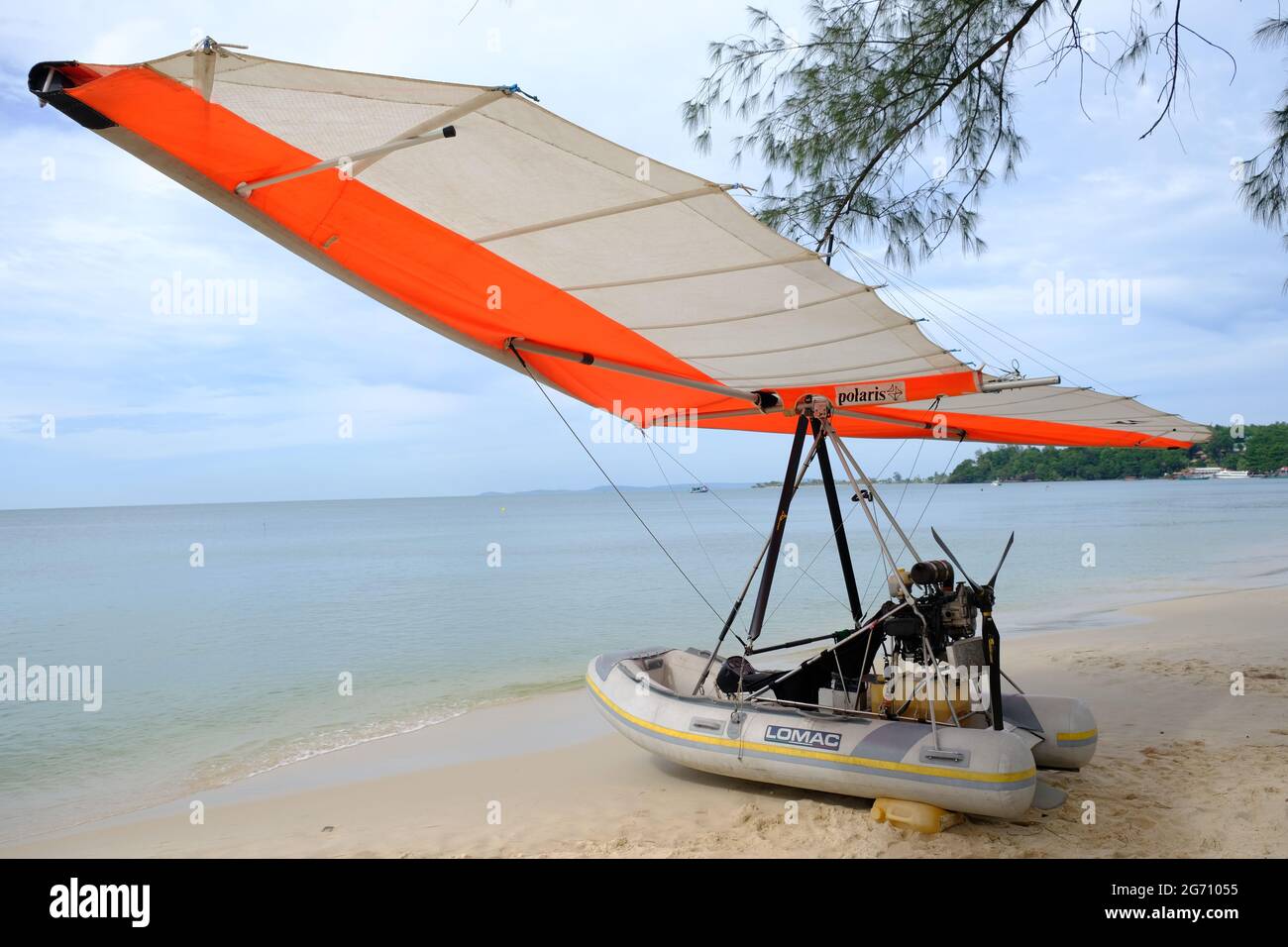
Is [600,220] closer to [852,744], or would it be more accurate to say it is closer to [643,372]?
[643,372]

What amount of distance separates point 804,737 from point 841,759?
20 cm

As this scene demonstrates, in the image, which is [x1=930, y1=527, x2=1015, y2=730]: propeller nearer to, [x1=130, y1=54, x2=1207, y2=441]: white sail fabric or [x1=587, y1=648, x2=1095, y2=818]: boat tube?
[x1=587, y1=648, x2=1095, y2=818]: boat tube

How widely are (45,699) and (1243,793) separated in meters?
10.1

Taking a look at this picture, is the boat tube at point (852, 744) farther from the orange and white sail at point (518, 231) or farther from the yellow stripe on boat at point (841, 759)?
the orange and white sail at point (518, 231)

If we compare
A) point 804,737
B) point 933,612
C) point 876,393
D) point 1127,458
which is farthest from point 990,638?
point 1127,458

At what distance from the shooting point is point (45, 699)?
346 inches

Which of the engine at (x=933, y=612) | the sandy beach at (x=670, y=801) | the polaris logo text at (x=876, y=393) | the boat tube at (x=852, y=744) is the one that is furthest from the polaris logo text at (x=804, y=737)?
the polaris logo text at (x=876, y=393)

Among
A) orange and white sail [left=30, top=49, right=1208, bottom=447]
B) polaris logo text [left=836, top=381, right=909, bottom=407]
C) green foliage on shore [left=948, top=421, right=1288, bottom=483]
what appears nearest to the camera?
orange and white sail [left=30, top=49, right=1208, bottom=447]

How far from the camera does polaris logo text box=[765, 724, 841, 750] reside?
3.80 metres

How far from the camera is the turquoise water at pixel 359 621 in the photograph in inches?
275

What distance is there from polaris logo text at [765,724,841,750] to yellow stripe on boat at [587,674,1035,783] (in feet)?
0.10

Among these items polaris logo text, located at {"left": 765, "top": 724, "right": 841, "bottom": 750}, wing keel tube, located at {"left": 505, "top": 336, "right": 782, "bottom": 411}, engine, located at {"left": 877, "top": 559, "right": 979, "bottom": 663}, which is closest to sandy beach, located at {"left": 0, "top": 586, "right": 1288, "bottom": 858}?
polaris logo text, located at {"left": 765, "top": 724, "right": 841, "bottom": 750}

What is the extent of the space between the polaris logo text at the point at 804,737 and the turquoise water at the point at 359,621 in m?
4.14
